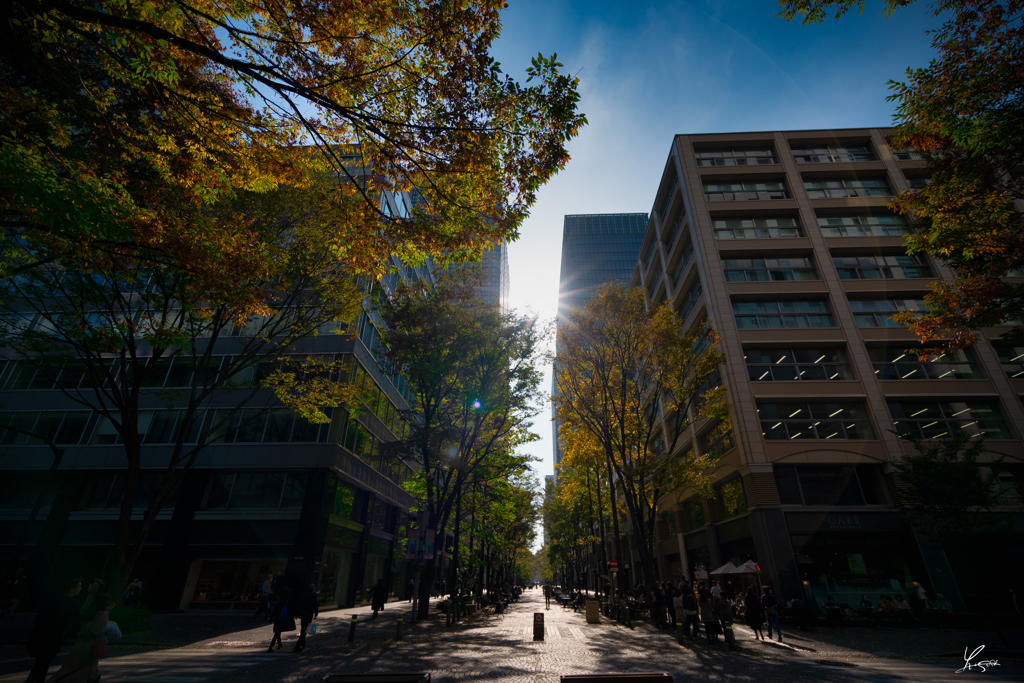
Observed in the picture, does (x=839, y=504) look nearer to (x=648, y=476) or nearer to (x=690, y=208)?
(x=648, y=476)

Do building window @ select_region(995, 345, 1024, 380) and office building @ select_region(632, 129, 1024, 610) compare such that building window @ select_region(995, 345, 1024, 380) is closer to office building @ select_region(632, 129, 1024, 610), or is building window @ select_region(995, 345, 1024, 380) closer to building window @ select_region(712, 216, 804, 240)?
office building @ select_region(632, 129, 1024, 610)

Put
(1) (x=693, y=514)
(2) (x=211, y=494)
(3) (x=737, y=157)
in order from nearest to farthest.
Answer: (2) (x=211, y=494) → (1) (x=693, y=514) → (3) (x=737, y=157)

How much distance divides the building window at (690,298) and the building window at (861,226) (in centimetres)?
857

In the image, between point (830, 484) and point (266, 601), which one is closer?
point (266, 601)

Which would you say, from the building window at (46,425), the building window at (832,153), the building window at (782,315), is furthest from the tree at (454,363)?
the building window at (832,153)

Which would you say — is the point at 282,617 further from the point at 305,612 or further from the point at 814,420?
the point at 814,420

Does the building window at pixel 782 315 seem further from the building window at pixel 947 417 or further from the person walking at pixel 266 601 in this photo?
the person walking at pixel 266 601

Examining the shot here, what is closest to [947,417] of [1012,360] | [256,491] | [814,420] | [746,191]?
[1012,360]

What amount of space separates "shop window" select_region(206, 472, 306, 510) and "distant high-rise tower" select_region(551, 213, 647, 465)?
95.1m

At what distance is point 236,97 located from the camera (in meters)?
8.60

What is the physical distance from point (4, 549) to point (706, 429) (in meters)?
41.7

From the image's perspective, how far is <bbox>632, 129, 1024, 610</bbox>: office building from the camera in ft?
73.4

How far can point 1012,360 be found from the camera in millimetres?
26391

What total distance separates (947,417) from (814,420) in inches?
306
